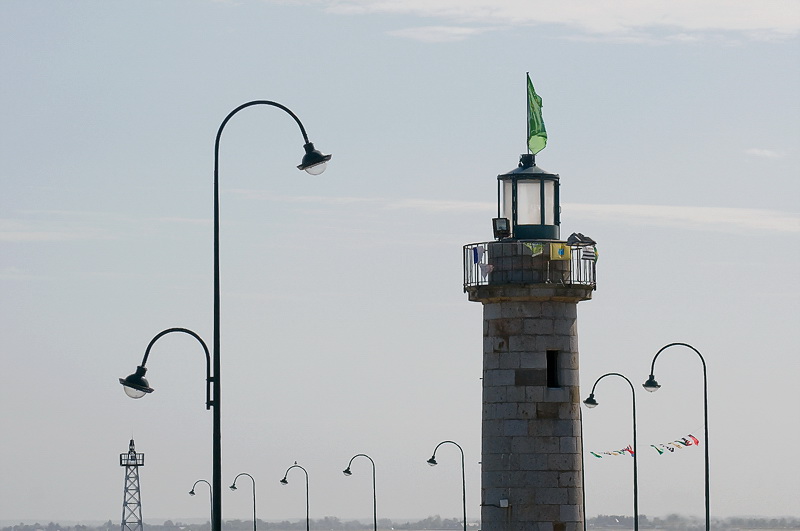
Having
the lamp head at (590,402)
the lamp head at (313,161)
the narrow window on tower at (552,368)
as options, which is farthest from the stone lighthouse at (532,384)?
the lamp head at (590,402)

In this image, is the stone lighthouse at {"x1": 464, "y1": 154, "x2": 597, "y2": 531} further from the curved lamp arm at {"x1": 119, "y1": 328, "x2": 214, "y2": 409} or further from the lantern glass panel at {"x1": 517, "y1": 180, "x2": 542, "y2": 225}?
the curved lamp arm at {"x1": 119, "y1": 328, "x2": 214, "y2": 409}

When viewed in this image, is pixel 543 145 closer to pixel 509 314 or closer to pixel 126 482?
pixel 509 314

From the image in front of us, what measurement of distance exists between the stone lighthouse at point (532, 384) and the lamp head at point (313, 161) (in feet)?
37.2

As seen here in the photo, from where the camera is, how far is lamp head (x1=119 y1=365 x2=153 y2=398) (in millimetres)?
31125

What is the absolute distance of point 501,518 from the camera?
4112cm

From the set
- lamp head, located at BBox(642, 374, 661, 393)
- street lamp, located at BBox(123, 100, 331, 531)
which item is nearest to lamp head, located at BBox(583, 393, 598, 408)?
lamp head, located at BBox(642, 374, 661, 393)

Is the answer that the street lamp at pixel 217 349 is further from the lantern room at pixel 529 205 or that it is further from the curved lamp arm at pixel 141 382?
the lantern room at pixel 529 205

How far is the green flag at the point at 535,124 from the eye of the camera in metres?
43.9

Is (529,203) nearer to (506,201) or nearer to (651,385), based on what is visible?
(506,201)

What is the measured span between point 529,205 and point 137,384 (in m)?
14.7

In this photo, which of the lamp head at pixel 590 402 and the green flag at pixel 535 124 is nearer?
the green flag at pixel 535 124

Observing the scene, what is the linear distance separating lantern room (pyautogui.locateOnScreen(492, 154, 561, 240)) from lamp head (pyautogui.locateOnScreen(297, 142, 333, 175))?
478 inches

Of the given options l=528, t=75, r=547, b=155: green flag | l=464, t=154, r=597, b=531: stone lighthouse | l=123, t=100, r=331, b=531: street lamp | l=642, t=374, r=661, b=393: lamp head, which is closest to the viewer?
l=123, t=100, r=331, b=531: street lamp

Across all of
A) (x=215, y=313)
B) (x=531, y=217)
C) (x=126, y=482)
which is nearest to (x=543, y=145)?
(x=531, y=217)
